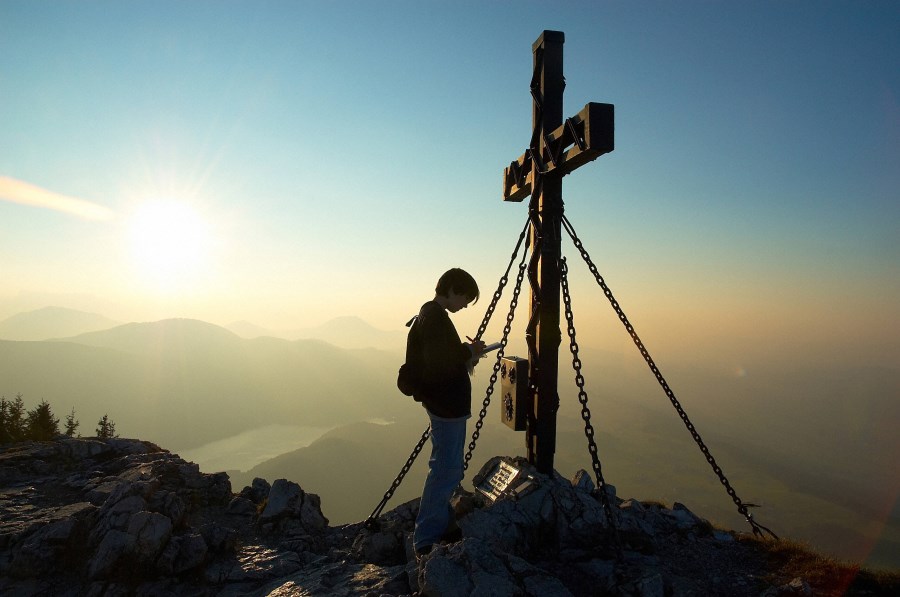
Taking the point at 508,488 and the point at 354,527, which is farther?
the point at 354,527

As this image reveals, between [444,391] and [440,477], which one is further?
[440,477]

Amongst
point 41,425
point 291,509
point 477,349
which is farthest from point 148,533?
point 41,425

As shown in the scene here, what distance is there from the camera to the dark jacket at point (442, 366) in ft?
17.0

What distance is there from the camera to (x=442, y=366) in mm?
5180

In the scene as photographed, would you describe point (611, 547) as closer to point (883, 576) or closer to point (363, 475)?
point (883, 576)

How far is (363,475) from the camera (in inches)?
7643

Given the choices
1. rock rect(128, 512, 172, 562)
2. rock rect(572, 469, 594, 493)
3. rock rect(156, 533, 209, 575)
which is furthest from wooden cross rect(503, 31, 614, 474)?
rock rect(128, 512, 172, 562)

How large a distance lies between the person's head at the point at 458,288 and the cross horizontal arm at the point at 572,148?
232 cm

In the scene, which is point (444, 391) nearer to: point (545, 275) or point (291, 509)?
point (545, 275)

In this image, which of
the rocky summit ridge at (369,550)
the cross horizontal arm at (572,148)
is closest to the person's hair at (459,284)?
the cross horizontal arm at (572,148)

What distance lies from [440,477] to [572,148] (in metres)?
4.77

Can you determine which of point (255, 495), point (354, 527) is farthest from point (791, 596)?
point (255, 495)

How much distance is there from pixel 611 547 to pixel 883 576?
10.4 ft

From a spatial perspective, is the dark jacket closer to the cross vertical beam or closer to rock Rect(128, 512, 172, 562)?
the cross vertical beam
